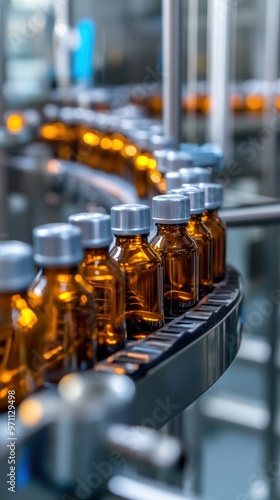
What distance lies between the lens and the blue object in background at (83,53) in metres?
2.63

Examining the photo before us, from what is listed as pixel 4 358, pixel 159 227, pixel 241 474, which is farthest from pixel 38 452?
pixel 241 474

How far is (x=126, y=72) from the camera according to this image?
402 cm

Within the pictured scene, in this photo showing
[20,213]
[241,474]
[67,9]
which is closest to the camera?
[20,213]

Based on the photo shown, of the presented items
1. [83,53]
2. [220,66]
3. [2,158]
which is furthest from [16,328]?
[83,53]

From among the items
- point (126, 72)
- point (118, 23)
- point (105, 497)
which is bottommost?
point (105, 497)

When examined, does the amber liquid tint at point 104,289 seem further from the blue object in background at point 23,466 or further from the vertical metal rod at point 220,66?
the vertical metal rod at point 220,66

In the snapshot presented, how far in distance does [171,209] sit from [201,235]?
113 millimetres

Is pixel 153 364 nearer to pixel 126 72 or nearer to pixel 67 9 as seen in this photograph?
pixel 67 9

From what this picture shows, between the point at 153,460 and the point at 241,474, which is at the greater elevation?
the point at 153,460

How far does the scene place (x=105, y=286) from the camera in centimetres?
A: 67

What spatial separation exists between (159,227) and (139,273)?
77 mm

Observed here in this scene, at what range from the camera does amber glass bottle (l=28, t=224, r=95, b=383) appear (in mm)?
584

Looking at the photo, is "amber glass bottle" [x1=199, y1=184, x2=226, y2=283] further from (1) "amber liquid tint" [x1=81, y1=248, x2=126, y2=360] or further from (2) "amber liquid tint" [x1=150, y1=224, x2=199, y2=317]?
(1) "amber liquid tint" [x1=81, y1=248, x2=126, y2=360]

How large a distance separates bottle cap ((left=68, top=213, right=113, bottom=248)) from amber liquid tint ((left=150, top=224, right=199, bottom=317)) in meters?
0.11
